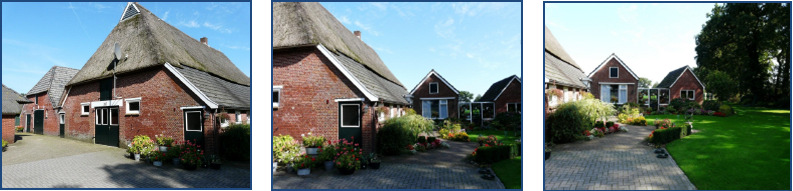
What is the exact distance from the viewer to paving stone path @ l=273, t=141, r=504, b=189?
3.92 meters

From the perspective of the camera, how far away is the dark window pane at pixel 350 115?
404 cm

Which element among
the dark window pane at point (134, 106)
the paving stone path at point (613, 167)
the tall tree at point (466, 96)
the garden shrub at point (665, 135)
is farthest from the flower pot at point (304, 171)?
the garden shrub at point (665, 135)

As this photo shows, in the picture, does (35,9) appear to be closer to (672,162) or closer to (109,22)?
(109,22)

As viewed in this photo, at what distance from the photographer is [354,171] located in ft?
13.3

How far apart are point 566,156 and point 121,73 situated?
16.3 feet

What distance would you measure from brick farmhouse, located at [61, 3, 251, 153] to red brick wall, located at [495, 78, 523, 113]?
270 centimetres

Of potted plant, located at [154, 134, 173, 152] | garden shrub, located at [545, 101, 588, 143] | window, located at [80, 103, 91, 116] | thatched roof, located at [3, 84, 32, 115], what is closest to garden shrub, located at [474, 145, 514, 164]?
garden shrub, located at [545, 101, 588, 143]

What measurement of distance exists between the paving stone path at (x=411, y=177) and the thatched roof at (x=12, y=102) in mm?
3058

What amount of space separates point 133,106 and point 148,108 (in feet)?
0.74

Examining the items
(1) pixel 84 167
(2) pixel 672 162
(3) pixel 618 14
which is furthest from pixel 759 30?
(1) pixel 84 167

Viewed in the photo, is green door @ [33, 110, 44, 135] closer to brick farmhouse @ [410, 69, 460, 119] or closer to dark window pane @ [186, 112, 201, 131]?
dark window pane @ [186, 112, 201, 131]

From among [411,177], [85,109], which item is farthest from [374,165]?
[85,109]

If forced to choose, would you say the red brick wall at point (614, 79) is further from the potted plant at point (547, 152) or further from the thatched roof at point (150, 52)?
the thatched roof at point (150, 52)

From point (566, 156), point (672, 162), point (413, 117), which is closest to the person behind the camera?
point (672, 162)
